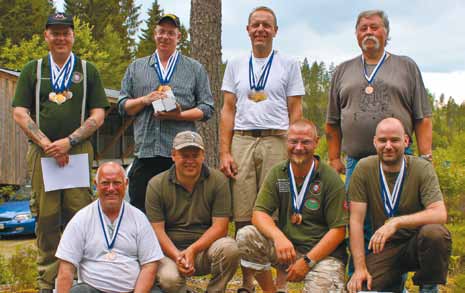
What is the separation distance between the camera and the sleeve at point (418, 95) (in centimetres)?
502

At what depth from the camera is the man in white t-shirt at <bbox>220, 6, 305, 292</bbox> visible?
16.7ft

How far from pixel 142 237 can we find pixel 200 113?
1339mm

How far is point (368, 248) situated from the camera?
4.73m

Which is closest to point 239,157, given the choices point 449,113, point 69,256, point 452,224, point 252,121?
point 252,121

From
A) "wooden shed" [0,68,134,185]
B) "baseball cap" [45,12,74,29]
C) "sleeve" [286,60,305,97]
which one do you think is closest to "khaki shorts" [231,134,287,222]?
"sleeve" [286,60,305,97]

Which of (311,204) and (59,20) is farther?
(59,20)

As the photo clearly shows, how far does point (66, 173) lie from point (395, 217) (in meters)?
2.81

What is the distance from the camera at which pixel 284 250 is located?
14.9 feet

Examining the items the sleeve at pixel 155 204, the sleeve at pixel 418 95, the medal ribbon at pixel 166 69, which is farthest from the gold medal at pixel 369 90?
the sleeve at pixel 155 204

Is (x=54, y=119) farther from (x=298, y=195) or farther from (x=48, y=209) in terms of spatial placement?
(x=298, y=195)

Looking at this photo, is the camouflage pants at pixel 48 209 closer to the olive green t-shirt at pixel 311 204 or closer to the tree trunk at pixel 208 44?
the olive green t-shirt at pixel 311 204

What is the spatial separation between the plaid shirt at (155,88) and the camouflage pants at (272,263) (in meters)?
1.08

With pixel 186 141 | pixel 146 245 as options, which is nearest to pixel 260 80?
pixel 186 141

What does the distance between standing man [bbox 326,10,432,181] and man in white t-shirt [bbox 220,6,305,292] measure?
0.47m
